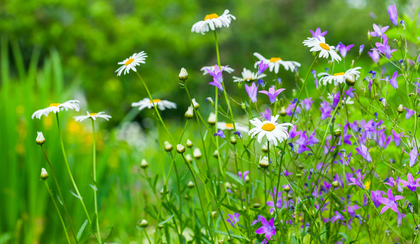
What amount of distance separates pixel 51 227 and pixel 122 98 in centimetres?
600

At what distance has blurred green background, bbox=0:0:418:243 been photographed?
2199mm

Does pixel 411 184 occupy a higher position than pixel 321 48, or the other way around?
pixel 321 48

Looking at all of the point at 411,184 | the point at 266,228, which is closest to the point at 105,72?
the point at 266,228

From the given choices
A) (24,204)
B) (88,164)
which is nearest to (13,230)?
(24,204)

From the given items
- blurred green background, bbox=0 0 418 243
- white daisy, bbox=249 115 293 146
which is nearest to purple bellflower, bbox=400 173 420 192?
white daisy, bbox=249 115 293 146

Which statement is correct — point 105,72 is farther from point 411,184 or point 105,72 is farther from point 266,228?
point 411,184

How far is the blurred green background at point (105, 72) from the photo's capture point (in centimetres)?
220

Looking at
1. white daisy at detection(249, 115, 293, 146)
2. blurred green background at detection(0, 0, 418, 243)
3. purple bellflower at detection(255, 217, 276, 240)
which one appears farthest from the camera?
blurred green background at detection(0, 0, 418, 243)

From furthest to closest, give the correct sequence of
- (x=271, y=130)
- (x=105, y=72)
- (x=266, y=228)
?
(x=105, y=72), (x=266, y=228), (x=271, y=130)

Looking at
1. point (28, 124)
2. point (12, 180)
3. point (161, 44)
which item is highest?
point (28, 124)

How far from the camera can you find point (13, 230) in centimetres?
215

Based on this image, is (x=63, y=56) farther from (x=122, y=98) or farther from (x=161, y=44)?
(x=161, y=44)

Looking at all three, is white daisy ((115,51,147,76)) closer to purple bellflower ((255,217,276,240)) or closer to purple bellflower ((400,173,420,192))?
purple bellflower ((255,217,276,240))

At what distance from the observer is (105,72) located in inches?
323
